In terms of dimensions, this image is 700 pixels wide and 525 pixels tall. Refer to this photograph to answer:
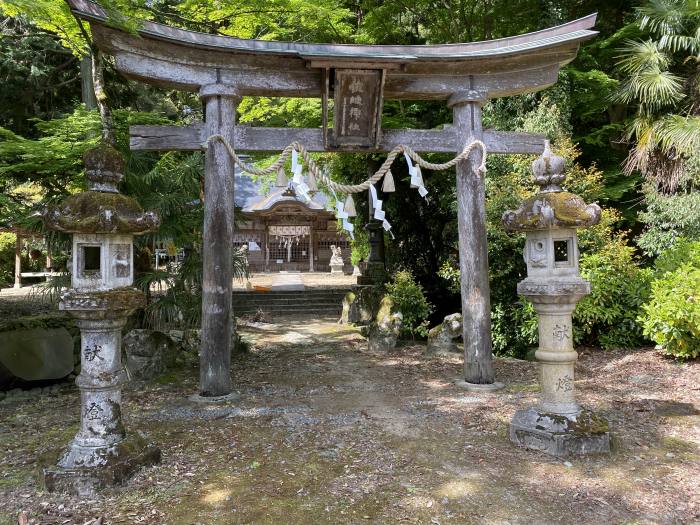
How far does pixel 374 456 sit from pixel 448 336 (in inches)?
181

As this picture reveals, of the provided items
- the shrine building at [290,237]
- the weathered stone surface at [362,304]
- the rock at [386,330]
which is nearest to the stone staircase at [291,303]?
the weathered stone surface at [362,304]

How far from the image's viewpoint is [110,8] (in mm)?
4832

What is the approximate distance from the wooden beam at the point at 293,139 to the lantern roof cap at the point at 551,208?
82.5 inches

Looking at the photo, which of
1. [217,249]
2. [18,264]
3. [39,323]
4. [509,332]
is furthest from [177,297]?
[18,264]

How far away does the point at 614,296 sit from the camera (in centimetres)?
788

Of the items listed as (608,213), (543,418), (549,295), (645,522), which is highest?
(608,213)

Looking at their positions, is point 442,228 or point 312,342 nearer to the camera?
point 312,342

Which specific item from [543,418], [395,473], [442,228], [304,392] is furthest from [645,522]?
[442,228]

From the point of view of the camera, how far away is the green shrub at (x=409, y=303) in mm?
9539

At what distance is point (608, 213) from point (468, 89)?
401 cm

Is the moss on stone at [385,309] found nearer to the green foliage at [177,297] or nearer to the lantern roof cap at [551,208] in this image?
the green foliage at [177,297]

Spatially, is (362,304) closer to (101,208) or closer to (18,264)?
(101,208)

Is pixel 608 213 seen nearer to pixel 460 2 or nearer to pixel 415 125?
pixel 415 125

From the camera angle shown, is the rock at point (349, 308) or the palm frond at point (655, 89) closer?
the palm frond at point (655, 89)
